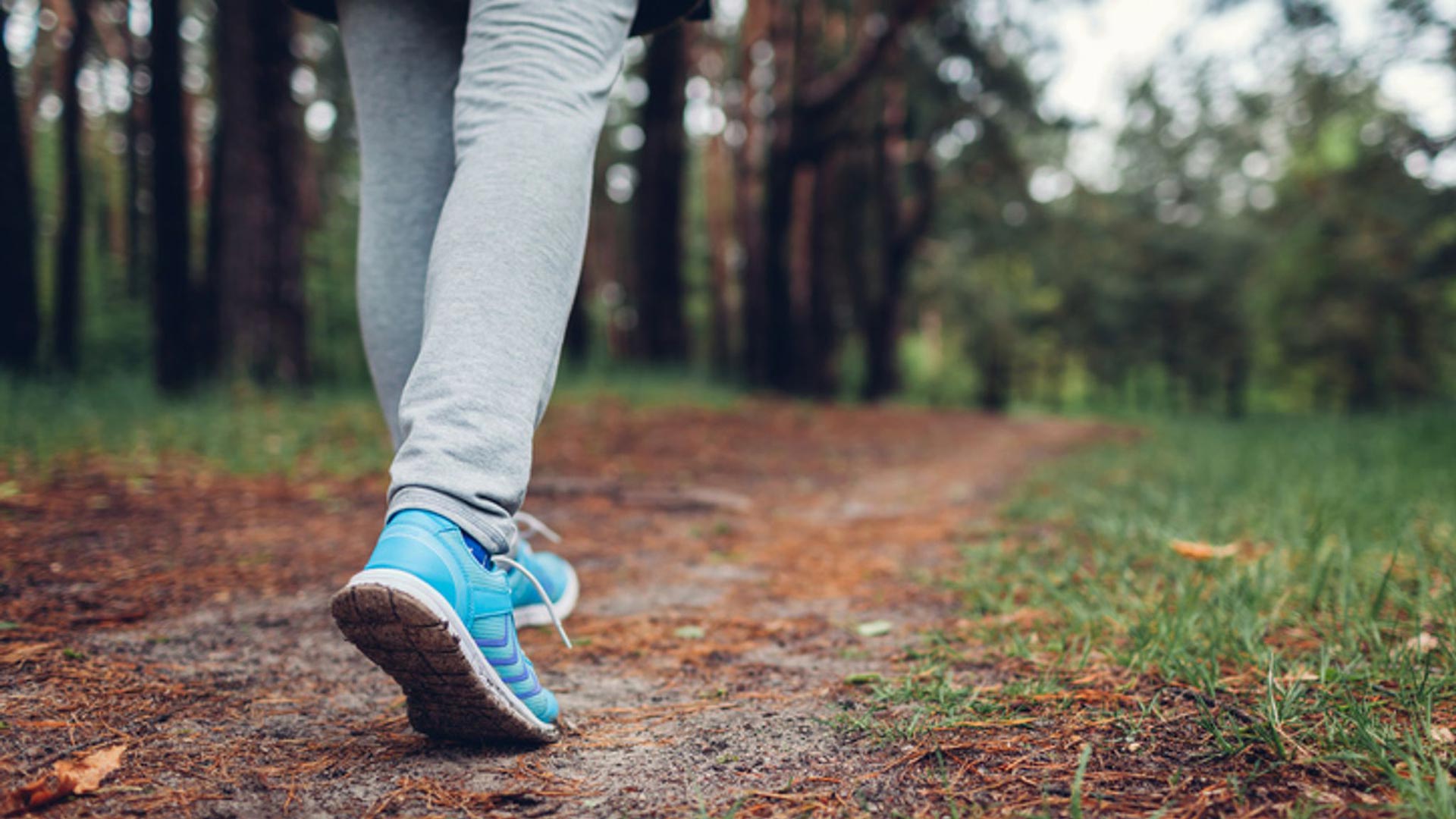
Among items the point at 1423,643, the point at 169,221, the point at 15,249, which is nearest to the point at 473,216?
the point at 1423,643

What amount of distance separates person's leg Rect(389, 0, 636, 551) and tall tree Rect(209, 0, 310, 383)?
668cm

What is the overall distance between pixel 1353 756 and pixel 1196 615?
61 cm

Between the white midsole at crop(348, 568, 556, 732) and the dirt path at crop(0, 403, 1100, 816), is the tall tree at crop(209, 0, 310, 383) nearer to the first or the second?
the dirt path at crop(0, 403, 1100, 816)

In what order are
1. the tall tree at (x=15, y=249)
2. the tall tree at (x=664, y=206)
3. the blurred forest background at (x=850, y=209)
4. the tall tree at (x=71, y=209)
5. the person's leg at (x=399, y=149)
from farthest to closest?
the tall tree at (x=664, y=206) → the tall tree at (x=71, y=209) → the blurred forest background at (x=850, y=209) → the tall tree at (x=15, y=249) → the person's leg at (x=399, y=149)

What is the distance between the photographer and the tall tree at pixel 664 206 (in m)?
10.9

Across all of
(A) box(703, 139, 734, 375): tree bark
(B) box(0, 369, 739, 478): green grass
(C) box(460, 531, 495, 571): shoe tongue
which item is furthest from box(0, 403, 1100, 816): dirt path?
(A) box(703, 139, 734, 375): tree bark

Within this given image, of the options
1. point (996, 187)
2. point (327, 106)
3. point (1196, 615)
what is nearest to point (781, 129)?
point (996, 187)

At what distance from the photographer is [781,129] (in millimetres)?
11211

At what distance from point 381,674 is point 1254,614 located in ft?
5.16

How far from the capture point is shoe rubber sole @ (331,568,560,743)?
96cm

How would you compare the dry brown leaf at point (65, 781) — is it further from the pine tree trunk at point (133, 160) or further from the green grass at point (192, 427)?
the pine tree trunk at point (133, 160)

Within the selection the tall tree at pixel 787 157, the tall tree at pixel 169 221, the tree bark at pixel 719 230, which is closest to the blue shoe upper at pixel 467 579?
the tall tree at pixel 169 221

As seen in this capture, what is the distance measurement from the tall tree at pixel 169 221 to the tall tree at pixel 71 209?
2096 millimetres

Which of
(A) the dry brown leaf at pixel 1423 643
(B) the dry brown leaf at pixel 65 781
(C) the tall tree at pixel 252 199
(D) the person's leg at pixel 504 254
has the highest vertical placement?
(C) the tall tree at pixel 252 199
